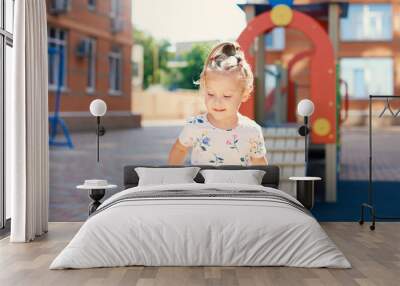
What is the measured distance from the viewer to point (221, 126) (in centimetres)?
714

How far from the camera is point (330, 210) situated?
8164mm

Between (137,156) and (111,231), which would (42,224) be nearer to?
(111,231)

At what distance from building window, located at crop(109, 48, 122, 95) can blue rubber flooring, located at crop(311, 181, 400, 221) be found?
40.7 feet

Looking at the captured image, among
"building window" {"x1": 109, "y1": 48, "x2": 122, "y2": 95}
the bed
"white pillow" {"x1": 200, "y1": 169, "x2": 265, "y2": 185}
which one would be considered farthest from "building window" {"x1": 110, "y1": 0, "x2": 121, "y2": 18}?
the bed

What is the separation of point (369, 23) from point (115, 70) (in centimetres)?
776

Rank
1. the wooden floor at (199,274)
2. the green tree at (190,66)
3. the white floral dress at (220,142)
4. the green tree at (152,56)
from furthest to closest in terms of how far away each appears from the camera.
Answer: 1. the green tree at (152,56)
2. the green tree at (190,66)
3. the white floral dress at (220,142)
4. the wooden floor at (199,274)

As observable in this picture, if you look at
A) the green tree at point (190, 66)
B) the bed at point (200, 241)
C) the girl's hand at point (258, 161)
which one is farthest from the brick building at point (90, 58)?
the bed at point (200, 241)

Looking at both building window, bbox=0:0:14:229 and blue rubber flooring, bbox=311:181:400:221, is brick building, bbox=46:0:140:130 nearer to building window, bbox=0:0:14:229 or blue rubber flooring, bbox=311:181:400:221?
blue rubber flooring, bbox=311:181:400:221

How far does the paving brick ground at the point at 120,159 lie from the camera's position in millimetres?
9438

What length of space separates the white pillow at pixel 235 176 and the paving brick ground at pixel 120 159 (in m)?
1.86

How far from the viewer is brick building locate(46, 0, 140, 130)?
1867 centimetres

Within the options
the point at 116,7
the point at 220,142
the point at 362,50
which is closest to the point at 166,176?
the point at 220,142

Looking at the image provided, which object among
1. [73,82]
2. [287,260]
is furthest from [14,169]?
[73,82]

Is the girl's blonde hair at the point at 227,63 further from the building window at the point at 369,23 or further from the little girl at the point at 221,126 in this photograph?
the building window at the point at 369,23
